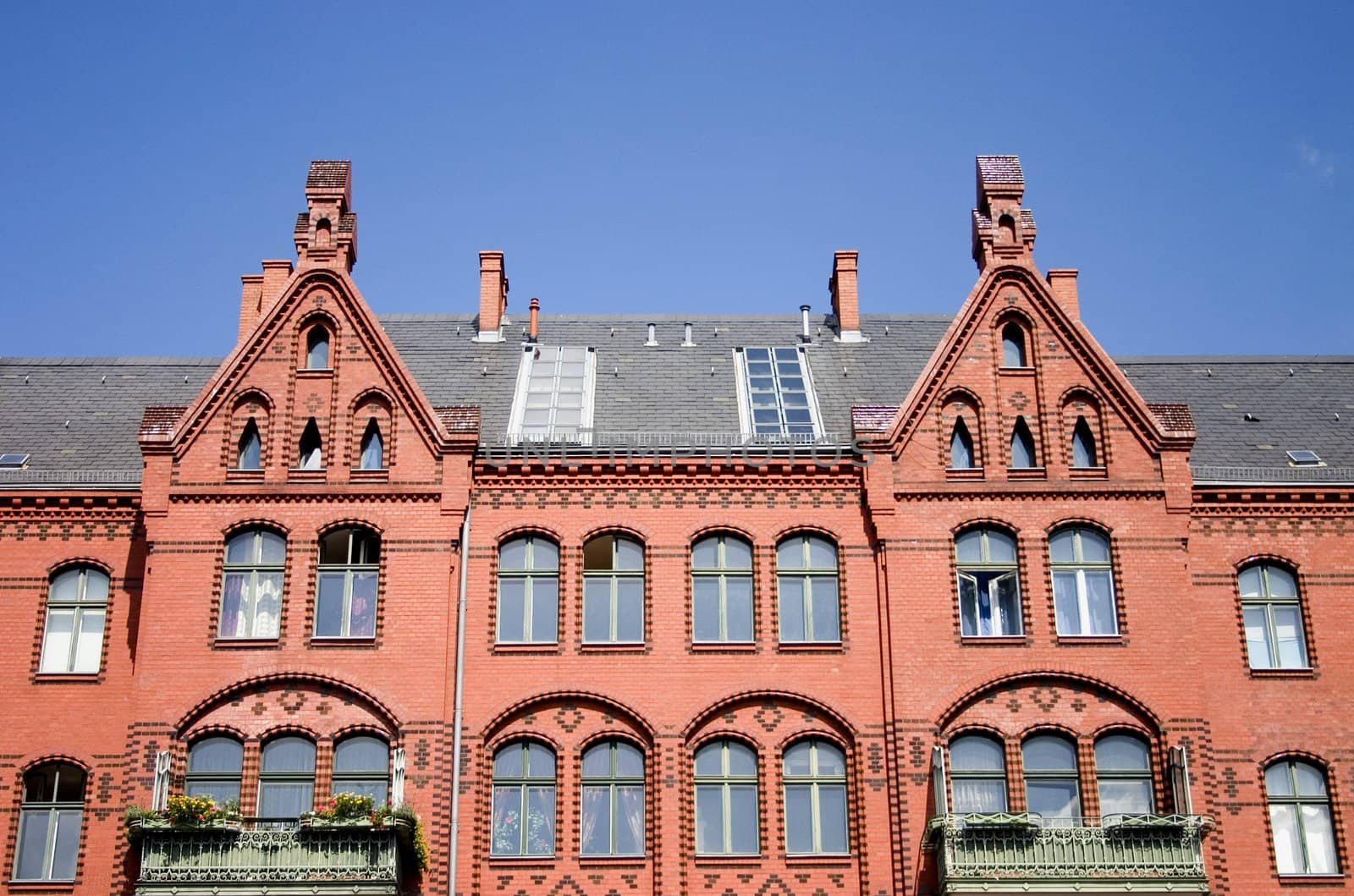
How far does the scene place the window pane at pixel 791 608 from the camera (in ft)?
111

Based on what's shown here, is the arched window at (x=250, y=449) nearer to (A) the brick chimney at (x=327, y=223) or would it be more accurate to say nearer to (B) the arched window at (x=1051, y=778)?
(A) the brick chimney at (x=327, y=223)

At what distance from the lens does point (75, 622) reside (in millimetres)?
34312

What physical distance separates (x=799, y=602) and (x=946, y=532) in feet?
10.2

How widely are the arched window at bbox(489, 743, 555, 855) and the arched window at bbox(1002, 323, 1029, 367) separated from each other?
1207 centimetres

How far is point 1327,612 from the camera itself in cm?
3456

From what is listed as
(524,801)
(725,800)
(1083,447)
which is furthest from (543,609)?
(1083,447)

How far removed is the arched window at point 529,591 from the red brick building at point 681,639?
0.21 feet

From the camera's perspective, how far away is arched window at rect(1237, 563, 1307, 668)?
34.4 m

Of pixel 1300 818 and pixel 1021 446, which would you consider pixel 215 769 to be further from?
pixel 1300 818

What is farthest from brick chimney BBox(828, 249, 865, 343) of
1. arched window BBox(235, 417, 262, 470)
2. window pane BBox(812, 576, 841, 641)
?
arched window BBox(235, 417, 262, 470)

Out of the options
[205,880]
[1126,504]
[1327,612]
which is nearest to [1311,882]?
[1327,612]

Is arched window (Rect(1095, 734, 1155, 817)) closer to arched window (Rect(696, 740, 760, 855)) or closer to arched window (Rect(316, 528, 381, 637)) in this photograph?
arched window (Rect(696, 740, 760, 855))

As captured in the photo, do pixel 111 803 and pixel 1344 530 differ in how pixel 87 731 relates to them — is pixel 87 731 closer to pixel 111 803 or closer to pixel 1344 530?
pixel 111 803

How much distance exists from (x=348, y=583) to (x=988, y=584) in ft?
39.4
